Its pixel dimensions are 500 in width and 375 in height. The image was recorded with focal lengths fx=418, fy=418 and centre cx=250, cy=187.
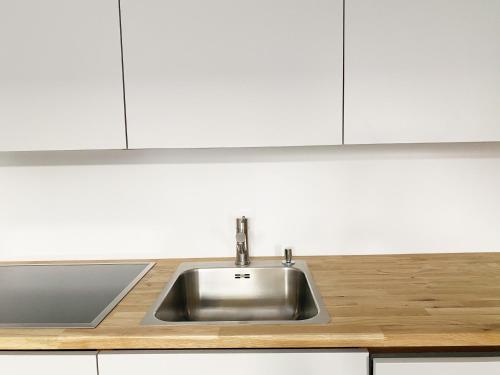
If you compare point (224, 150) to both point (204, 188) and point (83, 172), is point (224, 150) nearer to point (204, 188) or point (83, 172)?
point (204, 188)

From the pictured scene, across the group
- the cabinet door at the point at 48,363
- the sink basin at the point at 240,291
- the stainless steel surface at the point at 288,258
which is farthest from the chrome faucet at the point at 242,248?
the cabinet door at the point at 48,363

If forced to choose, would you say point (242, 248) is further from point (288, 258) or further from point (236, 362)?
point (236, 362)

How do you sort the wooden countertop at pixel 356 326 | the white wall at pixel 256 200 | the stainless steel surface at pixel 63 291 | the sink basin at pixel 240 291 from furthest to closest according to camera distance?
the white wall at pixel 256 200 → the sink basin at pixel 240 291 → the stainless steel surface at pixel 63 291 → the wooden countertop at pixel 356 326

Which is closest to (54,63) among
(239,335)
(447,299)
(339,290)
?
(239,335)

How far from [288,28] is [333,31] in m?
0.14

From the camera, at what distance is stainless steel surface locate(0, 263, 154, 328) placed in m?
1.24

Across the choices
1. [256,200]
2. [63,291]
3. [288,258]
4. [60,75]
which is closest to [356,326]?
[288,258]

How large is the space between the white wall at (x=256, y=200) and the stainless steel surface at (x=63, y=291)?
0.12 metres

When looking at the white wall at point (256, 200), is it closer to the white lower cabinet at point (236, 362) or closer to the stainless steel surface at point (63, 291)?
the stainless steel surface at point (63, 291)

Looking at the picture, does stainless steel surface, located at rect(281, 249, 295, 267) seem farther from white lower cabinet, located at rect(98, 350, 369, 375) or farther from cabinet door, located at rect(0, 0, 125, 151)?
cabinet door, located at rect(0, 0, 125, 151)

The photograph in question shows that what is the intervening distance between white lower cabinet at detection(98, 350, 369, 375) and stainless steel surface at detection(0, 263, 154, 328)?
145 mm

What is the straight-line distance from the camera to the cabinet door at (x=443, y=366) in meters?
1.09

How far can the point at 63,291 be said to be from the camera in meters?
1.48

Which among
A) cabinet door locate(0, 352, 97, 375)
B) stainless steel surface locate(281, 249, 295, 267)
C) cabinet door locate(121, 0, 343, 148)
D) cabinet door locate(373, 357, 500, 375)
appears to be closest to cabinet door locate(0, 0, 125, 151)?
cabinet door locate(121, 0, 343, 148)
